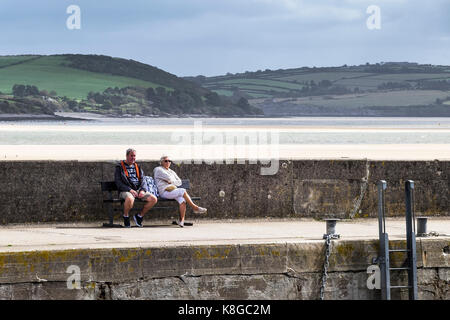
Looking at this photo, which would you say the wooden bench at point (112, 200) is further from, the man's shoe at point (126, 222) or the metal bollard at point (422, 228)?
the metal bollard at point (422, 228)

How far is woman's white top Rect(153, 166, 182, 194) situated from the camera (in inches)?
561

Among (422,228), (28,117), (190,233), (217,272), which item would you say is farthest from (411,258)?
(28,117)

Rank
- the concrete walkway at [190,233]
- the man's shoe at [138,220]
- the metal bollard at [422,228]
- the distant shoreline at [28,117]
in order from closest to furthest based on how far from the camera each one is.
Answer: the concrete walkway at [190,233] → the metal bollard at [422,228] → the man's shoe at [138,220] → the distant shoreline at [28,117]

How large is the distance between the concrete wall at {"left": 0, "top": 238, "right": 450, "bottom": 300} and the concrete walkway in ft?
0.63

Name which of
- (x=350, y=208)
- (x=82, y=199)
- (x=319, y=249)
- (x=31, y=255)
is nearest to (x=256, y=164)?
(x=350, y=208)

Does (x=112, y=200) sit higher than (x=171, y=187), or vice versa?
(x=171, y=187)

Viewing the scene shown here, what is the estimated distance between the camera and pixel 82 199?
47.9 ft

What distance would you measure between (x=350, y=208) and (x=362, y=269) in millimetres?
4040

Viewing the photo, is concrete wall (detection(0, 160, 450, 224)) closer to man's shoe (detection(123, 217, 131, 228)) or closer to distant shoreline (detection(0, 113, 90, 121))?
man's shoe (detection(123, 217, 131, 228))

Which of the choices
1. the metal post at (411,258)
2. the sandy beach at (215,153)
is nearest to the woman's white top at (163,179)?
the metal post at (411,258)

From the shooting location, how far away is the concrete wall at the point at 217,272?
33.5 feet

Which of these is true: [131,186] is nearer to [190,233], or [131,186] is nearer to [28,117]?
[190,233]

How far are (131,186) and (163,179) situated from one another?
0.51 m

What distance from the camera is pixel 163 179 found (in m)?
14.3
